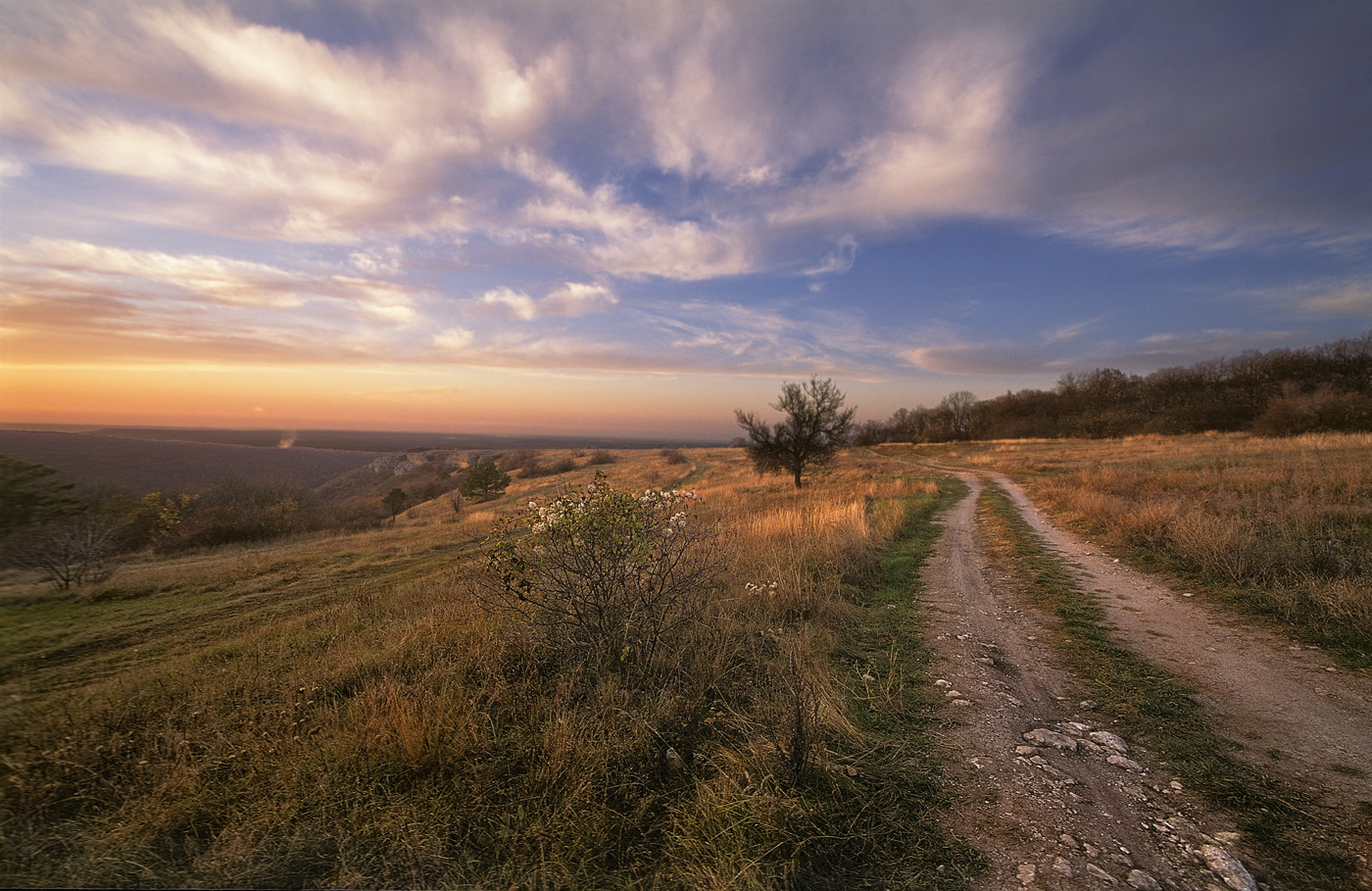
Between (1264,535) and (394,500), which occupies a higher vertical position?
(1264,535)

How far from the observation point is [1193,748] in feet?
11.9

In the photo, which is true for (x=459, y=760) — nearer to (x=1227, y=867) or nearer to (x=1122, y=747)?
(x=1227, y=867)

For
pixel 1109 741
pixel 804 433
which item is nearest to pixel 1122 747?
pixel 1109 741

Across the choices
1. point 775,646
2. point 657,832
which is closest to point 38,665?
point 657,832

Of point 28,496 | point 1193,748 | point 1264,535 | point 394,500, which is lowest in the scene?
point 394,500

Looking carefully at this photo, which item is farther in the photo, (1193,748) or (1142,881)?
(1193,748)

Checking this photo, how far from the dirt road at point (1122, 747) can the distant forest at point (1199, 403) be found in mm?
27172

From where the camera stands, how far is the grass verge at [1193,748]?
8.38ft

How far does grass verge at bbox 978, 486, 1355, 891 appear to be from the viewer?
255cm

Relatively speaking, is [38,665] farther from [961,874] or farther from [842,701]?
[961,874]

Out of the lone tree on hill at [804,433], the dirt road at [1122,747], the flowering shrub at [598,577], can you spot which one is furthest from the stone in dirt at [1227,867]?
the lone tree on hill at [804,433]

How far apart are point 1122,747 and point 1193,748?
0.44 metres

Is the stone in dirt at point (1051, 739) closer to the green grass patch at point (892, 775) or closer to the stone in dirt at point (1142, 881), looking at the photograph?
the green grass patch at point (892, 775)

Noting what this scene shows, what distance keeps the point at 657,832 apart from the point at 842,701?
197 centimetres
